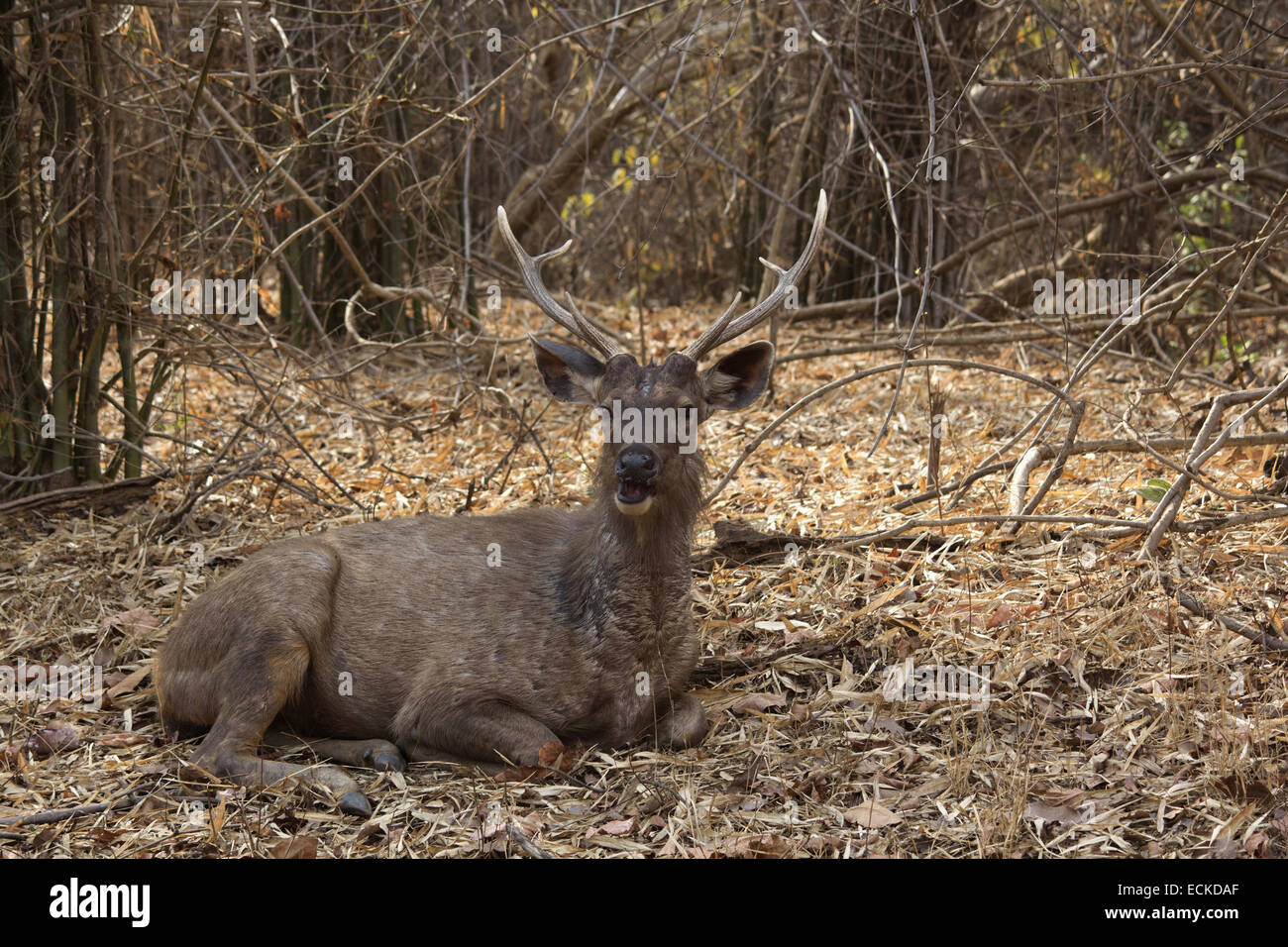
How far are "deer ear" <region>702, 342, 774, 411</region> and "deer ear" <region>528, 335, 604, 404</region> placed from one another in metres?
0.50

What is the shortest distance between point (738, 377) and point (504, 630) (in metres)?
1.51

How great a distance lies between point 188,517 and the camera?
24.7 ft

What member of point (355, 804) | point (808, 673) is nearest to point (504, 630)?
point (355, 804)

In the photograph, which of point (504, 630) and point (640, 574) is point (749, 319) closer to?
point (640, 574)

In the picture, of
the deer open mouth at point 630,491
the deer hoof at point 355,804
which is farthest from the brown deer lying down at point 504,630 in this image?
the deer hoof at point 355,804

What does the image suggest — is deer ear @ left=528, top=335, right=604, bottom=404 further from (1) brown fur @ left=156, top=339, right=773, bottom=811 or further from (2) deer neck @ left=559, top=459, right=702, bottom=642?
(2) deer neck @ left=559, top=459, right=702, bottom=642

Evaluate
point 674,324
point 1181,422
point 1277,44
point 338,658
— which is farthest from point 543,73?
point 338,658

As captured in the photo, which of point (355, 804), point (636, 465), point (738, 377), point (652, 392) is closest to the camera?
point (355, 804)

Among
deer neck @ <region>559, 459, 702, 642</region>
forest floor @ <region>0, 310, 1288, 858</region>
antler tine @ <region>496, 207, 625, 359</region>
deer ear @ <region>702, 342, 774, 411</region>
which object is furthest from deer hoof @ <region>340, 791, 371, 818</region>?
deer ear @ <region>702, 342, 774, 411</region>

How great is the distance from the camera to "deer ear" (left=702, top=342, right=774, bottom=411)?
547 cm

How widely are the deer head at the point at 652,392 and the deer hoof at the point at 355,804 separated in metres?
1.49

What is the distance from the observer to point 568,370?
563cm

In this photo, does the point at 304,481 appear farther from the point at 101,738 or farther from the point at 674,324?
the point at 674,324

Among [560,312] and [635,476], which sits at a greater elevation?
[560,312]
